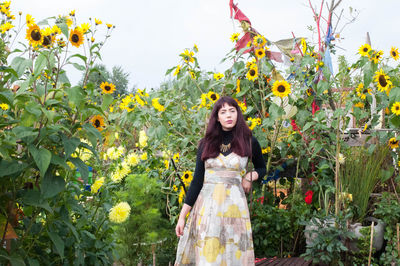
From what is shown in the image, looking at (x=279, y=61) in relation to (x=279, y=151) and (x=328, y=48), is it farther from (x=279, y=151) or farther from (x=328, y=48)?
(x=279, y=151)

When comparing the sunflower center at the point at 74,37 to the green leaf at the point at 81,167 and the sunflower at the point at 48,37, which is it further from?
the green leaf at the point at 81,167

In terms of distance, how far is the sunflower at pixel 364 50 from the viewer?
2.87 m

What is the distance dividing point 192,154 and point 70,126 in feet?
6.32

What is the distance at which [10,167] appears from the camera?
151 centimetres

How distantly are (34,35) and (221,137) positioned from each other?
107 cm

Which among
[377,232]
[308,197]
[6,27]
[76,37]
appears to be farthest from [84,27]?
[377,232]

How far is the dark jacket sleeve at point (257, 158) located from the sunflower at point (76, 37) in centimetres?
109

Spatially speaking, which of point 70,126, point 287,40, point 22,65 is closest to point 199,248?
point 70,126

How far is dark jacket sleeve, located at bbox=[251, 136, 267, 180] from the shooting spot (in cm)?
245

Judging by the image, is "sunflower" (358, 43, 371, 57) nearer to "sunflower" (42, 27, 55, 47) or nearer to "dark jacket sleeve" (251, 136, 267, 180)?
"dark jacket sleeve" (251, 136, 267, 180)

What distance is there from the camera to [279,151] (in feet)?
12.1

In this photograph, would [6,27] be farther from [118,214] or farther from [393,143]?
[393,143]

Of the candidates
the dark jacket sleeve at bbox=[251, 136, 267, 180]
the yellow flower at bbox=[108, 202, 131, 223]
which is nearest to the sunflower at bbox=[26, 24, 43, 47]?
the yellow flower at bbox=[108, 202, 131, 223]

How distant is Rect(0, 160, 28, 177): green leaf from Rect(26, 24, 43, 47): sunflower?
0.52m
